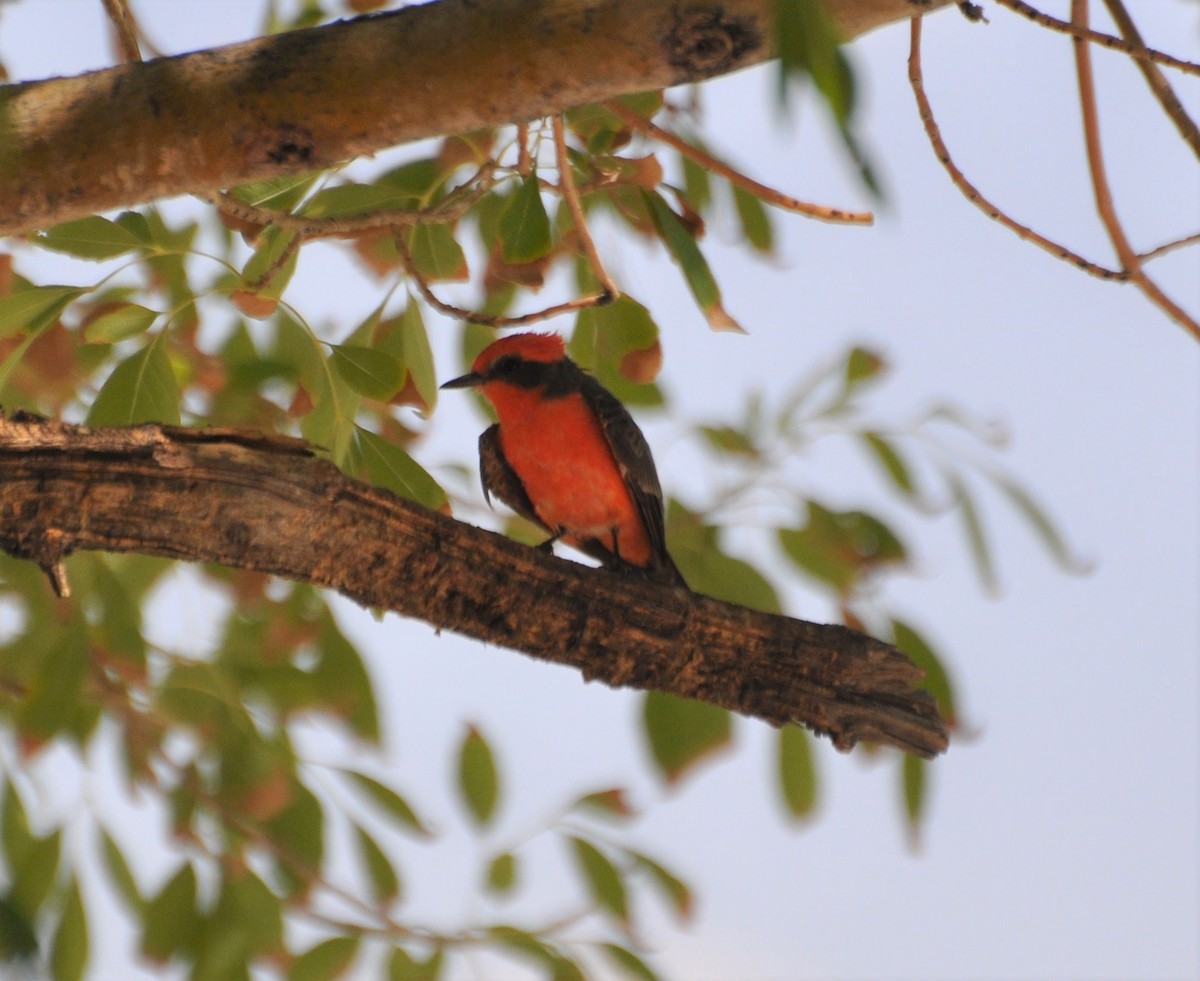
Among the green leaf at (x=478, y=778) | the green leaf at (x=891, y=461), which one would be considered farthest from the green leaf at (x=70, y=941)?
the green leaf at (x=891, y=461)

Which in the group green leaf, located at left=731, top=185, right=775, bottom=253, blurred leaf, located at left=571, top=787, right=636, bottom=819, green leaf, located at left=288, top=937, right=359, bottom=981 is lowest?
green leaf, located at left=288, top=937, right=359, bottom=981

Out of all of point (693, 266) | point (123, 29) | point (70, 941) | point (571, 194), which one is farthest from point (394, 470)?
point (70, 941)

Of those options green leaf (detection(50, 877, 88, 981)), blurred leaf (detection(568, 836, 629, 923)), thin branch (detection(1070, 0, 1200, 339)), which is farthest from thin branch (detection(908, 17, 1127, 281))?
green leaf (detection(50, 877, 88, 981))

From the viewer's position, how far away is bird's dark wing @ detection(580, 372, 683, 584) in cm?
437

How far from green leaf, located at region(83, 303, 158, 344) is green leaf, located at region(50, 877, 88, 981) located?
4.88 feet

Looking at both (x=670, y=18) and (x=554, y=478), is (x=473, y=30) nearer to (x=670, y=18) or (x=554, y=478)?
(x=670, y=18)

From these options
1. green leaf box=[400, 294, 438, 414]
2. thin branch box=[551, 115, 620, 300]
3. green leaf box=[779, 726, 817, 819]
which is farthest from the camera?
green leaf box=[779, 726, 817, 819]

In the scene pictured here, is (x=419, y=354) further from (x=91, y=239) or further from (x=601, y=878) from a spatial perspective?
(x=601, y=878)

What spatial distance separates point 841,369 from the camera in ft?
11.1

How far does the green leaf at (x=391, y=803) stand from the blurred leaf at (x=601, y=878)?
1.37 ft

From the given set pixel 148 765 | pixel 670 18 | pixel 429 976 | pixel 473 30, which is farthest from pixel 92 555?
pixel 670 18

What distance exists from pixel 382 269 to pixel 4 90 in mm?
1254

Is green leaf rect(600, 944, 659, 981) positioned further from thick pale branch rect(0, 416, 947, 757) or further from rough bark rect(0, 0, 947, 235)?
rough bark rect(0, 0, 947, 235)

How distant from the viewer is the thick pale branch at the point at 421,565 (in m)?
2.50
